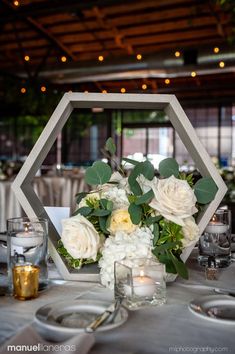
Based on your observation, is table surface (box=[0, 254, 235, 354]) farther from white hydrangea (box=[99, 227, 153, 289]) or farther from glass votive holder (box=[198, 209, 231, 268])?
Result: glass votive holder (box=[198, 209, 231, 268])

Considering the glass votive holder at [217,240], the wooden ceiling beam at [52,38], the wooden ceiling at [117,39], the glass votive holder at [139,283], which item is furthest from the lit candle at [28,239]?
the wooden ceiling beam at [52,38]

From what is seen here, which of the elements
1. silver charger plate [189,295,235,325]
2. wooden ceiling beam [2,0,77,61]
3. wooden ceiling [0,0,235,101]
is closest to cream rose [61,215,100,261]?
silver charger plate [189,295,235,325]

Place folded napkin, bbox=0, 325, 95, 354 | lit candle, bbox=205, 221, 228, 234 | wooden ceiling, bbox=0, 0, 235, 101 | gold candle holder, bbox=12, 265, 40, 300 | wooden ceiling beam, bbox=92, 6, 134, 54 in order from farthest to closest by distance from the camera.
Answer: wooden ceiling beam, bbox=92, 6, 134, 54 < wooden ceiling, bbox=0, 0, 235, 101 < lit candle, bbox=205, 221, 228, 234 < gold candle holder, bbox=12, 265, 40, 300 < folded napkin, bbox=0, 325, 95, 354

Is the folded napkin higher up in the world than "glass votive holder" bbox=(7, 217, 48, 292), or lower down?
lower down

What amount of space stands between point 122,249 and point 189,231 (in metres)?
0.16

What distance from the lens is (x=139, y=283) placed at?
2.89 ft

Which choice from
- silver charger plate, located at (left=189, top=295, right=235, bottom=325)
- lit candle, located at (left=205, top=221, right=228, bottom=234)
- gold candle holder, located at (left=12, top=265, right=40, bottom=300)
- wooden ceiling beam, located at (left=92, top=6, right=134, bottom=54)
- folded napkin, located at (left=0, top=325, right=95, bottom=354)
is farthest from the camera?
wooden ceiling beam, located at (left=92, top=6, right=134, bottom=54)

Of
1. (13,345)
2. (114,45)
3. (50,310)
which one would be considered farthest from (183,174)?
(114,45)

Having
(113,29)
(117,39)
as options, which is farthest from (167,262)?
(117,39)

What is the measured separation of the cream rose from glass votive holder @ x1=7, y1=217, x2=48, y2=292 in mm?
66

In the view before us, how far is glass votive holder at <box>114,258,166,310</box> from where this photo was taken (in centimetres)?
87

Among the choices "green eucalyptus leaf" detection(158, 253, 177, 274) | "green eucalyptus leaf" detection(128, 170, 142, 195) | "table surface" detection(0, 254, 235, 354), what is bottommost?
"table surface" detection(0, 254, 235, 354)

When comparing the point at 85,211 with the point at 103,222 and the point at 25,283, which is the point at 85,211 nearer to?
the point at 103,222

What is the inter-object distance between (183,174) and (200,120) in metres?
11.5
